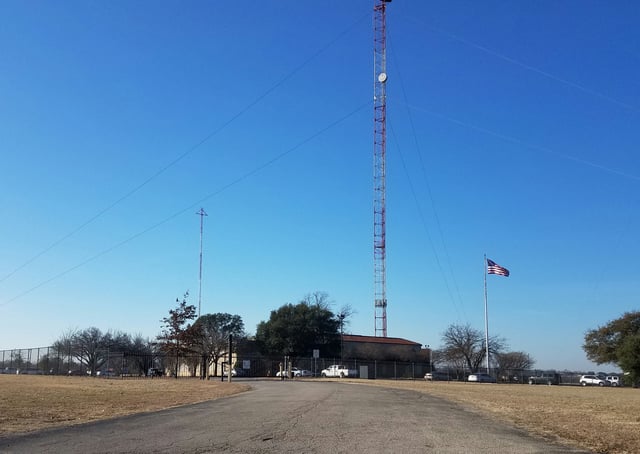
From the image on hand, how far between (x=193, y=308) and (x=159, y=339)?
4919 mm

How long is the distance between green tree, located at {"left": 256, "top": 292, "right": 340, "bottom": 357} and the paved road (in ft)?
241

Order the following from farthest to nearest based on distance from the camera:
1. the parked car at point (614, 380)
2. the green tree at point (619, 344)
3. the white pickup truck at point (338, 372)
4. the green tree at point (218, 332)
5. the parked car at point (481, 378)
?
the green tree at point (218, 332)
the parked car at point (614, 380)
the parked car at point (481, 378)
the white pickup truck at point (338, 372)
the green tree at point (619, 344)

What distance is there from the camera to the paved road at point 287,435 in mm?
11008

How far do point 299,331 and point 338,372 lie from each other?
2228 cm

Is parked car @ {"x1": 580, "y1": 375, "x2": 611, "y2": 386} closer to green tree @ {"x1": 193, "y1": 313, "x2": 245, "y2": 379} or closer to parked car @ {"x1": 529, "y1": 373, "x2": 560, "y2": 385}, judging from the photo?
parked car @ {"x1": 529, "y1": 373, "x2": 560, "y2": 385}

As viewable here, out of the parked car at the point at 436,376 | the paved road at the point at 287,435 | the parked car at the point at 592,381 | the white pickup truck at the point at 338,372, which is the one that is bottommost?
the parked car at the point at 592,381

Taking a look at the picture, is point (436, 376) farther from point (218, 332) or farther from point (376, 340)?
point (218, 332)

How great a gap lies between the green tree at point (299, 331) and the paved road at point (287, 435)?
241 ft

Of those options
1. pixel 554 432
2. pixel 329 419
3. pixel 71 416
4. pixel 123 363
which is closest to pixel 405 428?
pixel 329 419

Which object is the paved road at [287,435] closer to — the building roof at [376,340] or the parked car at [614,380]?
the parked car at [614,380]

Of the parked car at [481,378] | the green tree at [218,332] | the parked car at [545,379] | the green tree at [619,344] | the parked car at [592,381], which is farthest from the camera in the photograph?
the green tree at [218,332]

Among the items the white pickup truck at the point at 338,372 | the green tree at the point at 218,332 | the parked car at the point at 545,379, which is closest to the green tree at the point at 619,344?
the parked car at the point at 545,379

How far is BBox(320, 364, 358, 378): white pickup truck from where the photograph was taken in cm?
6862

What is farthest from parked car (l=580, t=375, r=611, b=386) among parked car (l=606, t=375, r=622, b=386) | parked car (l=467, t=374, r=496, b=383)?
parked car (l=467, t=374, r=496, b=383)
